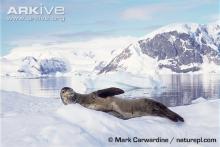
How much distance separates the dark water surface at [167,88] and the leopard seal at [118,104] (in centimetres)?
56

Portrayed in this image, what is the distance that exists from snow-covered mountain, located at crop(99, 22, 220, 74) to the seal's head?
2.26 ft

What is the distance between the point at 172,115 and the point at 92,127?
129 cm

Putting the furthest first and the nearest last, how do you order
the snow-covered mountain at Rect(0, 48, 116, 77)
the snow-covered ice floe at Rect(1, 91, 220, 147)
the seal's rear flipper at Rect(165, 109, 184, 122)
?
the snow-covered mountain at Rect(0, 48, 116, 77) → the seal's rear flipper at Rect(165, 109, 184, 122) → the snow-covered ice floe at Rect(1, 91, 220, 147)

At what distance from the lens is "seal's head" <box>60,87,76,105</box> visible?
7891 mm

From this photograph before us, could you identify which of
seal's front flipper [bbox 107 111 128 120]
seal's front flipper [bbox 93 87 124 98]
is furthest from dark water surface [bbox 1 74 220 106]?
seal's front flipper [bbox 107 111 128 120]

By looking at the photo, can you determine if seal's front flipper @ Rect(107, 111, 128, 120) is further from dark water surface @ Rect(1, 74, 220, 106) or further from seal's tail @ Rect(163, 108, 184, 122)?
dark water surface @ Rect(1, 74, 220, 106)

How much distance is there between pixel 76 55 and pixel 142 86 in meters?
1.27

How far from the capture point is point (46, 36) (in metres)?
8.20

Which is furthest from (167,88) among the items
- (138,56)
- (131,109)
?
(131,109)

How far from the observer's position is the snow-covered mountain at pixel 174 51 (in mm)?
8359

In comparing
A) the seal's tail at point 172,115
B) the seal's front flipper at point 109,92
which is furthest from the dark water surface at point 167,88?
the seal's tail at point 172,115

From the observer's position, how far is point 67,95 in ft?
25.9

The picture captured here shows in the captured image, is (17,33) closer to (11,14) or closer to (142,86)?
(11,14)

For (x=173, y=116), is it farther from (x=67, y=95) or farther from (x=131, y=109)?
(x=67, y=95)
